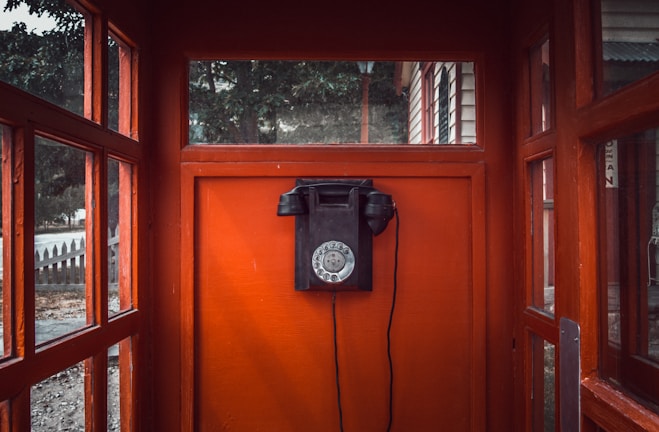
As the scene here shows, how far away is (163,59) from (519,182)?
1467 millimetres

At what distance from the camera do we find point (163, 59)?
1.87m

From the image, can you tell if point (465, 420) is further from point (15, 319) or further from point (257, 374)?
point (15, 319)

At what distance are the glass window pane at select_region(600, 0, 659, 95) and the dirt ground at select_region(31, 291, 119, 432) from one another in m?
1.61

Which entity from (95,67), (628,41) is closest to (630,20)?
(628,41)

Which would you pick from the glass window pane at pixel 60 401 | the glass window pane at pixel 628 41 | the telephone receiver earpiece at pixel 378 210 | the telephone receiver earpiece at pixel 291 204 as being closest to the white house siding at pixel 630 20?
the glass window pane at pixel 628 41

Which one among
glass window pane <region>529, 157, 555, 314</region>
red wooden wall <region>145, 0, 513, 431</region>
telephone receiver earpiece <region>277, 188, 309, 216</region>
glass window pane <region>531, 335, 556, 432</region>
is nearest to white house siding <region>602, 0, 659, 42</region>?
glass window pane <region>529, 157, 555, 314</region>

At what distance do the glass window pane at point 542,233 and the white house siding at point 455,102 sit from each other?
1.02 ft

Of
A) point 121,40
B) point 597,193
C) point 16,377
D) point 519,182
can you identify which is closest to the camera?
point 16,377

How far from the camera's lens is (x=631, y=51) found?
1252 millimetres

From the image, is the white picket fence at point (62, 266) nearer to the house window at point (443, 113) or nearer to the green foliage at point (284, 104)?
the green foliage at point (284, 104)

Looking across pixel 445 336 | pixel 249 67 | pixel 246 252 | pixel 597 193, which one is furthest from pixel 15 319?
pixel 597 193

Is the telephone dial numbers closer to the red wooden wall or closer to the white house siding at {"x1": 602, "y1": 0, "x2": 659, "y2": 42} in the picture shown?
the red wooden wall

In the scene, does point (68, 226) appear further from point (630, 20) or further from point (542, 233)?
point (630, 20)

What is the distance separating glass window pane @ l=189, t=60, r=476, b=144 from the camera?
6.23 ft
